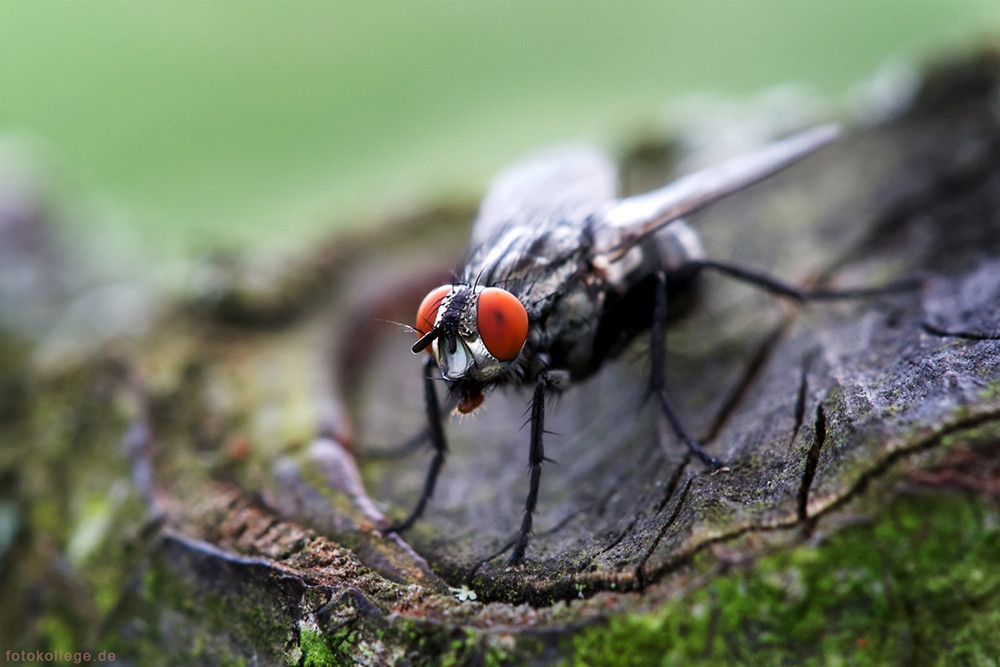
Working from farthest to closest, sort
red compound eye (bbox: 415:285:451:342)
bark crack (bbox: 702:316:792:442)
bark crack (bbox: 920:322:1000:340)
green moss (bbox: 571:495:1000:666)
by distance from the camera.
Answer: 1. bark crack (bbox: 702:316:792:442)
2. red compound eye (bbox: 415:285:451:342)
3. bark crack (bbox: 920:322:1000:340)
4. green moss (bbox: 571:495:1000:666)

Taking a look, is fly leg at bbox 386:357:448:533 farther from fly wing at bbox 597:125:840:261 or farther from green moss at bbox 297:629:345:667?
fly wing at bbox 597:125:840:261

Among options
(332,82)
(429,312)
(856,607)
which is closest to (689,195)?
(429,312)

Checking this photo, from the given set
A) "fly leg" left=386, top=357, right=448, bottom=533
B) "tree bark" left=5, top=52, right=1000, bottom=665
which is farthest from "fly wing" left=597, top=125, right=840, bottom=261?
"fly leg" left=386, top=357, right=448, bottom=533

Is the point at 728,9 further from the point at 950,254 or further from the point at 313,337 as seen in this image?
the point at 313,337

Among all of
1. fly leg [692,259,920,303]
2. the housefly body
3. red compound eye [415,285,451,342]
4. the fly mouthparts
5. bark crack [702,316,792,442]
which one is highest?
red compound eye [415,285,451,342]

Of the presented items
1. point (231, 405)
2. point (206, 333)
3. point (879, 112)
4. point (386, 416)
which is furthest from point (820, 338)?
point (206, 333)

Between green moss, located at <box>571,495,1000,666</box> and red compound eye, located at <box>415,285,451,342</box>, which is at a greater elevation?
red compound eye, located at <box>415,285,451,342</box>

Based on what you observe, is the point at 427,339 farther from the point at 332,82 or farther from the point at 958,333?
the point at 332,82

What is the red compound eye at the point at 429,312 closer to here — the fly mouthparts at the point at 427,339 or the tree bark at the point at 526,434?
the fly mouthparts at the point at 427,339

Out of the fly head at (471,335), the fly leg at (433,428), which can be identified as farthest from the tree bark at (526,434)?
the fly head at (471,335)
